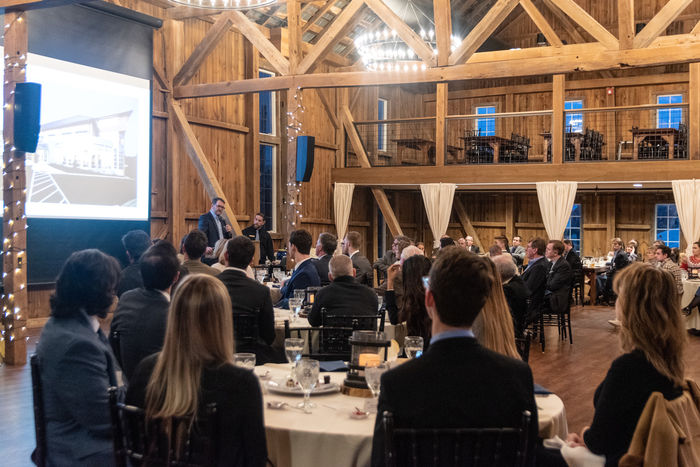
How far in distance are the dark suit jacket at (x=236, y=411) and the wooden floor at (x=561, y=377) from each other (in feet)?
6.39

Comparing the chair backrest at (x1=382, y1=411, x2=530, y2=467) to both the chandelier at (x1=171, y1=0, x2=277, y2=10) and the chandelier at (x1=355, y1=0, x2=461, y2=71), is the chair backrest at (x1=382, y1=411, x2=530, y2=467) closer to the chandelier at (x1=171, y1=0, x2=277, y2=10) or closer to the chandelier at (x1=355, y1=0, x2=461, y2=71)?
the chandelier at (x1=171, y1=0, x2=277, y2=10)

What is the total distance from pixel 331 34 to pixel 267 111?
412 cm

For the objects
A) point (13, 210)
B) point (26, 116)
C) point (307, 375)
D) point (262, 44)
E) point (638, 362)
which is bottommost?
point (307, 375)

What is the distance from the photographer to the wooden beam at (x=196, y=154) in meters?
11.8

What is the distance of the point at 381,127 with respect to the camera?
1727 centimetres

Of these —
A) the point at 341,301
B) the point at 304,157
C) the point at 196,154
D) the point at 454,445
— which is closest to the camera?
the point at 454,445

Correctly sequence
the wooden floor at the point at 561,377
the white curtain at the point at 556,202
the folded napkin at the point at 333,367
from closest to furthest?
the folded napkin at the point at 333,367
the wooden floor at the point at 561,377
the white curtain at the point at 556,202

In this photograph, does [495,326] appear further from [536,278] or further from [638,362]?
[536,278]

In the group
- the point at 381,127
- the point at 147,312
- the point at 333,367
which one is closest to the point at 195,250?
the point at 147,312

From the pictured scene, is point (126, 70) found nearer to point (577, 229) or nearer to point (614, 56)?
point (614, 56)

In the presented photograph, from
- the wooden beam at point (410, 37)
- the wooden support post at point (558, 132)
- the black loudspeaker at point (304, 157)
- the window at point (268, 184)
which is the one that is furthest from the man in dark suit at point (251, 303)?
the wooden support post at point (558, 132)

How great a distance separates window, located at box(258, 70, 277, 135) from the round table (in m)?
12.4

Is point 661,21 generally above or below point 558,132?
above

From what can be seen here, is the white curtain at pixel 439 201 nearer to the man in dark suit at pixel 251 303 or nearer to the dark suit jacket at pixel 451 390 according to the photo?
the man in dark suit at pixel 251 303
